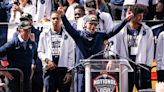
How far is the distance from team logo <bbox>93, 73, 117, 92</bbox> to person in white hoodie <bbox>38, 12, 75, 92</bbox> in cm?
252

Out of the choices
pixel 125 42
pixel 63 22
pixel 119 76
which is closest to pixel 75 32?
pixel 63 22

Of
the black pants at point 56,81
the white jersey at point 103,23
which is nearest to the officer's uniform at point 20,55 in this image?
the black pants at point 56,81

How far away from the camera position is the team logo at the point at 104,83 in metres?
8.19

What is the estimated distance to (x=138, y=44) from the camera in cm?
1090

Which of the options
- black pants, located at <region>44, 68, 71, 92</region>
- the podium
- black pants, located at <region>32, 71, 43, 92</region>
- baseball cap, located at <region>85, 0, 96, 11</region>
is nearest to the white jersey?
baseball cap, located at <region>85, 0, 96, 11</region>

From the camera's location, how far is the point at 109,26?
11242 millimetres

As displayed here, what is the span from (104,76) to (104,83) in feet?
0.31

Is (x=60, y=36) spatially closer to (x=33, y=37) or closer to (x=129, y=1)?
(x=33, y=37)

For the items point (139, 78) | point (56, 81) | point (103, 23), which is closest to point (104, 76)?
point (139, 78)

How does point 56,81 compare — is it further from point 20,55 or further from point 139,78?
point 139,78

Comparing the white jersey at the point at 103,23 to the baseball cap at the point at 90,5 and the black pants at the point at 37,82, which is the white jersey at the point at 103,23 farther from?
the black pants at the point at 37,82

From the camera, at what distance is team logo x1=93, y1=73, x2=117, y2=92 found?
322 inches

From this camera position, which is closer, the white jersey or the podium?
the podium

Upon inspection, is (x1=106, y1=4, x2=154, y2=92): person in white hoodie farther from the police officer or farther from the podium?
the podium
